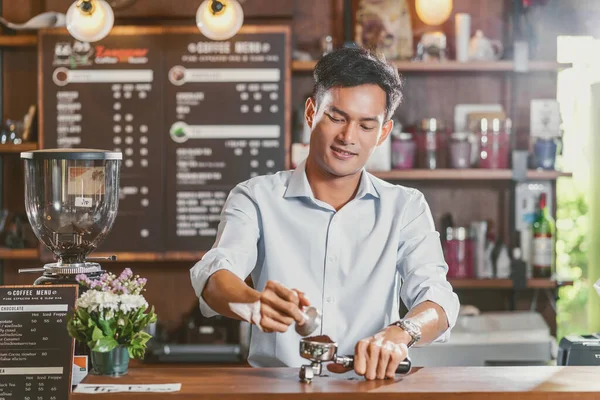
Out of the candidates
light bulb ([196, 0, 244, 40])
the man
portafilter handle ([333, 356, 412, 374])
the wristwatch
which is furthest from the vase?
light bulb ([196, 0, 244, 40])

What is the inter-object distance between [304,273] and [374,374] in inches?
19.0

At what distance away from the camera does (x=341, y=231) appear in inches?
83.8

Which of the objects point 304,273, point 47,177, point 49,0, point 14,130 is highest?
point 49,0

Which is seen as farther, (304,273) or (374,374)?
(304,273)

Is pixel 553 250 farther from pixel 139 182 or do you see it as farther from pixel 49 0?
pixel 49 0

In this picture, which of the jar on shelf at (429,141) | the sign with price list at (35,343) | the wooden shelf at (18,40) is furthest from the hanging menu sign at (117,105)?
the sign with price list at (35,343)

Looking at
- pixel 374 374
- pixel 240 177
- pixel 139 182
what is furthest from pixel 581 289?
pixel 374 374

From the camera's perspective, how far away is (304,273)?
2105 millimetres

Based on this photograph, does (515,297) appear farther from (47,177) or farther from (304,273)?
(47,177)

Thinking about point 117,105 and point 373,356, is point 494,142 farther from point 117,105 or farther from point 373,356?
point 373,356

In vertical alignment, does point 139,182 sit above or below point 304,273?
above

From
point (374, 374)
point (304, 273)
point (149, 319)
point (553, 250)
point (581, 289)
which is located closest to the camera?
point (374, 374)

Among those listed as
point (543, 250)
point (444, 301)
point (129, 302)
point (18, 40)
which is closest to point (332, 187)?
point (444, 301)

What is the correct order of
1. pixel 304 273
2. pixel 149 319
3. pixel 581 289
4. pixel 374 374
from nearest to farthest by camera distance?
1. pixel 374 374
2. pixel 149 319
3. pixel 304 273
4. pixel 581 289
